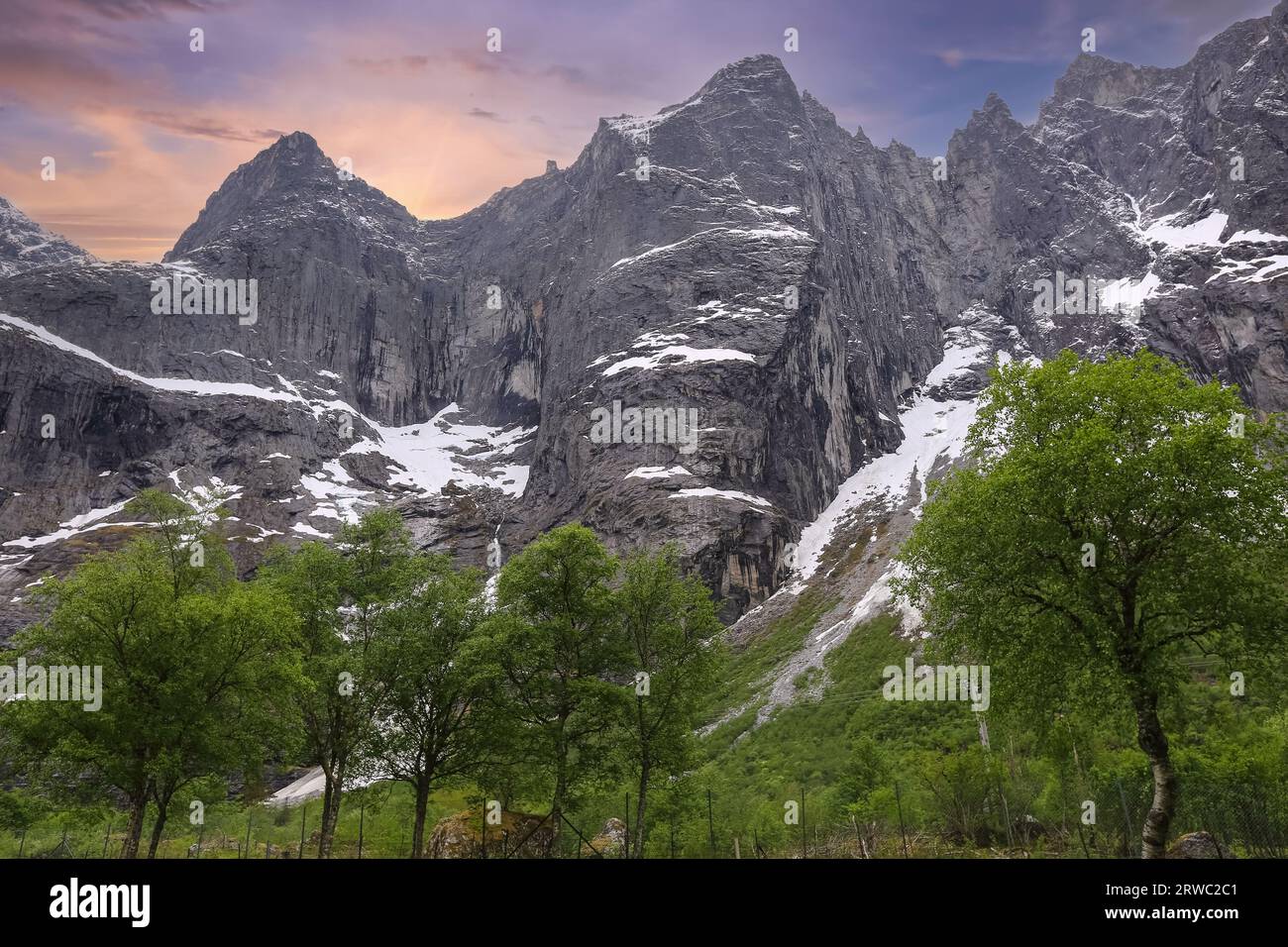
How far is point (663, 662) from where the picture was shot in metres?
30.7

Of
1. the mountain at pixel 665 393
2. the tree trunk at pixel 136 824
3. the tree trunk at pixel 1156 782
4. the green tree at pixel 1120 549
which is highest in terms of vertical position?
the mountain at pixel 665 393

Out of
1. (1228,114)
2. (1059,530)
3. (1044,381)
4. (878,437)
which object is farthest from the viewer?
(1228,114)

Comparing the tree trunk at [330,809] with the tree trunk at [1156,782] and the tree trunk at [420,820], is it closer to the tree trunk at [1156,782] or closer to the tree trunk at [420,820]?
the tree trunk at [420,820]

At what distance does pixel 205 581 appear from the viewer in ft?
97.9

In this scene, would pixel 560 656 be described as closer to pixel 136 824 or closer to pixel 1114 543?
pixel 136 824

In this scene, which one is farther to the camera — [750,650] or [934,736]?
[750,650]

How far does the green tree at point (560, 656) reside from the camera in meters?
28.9

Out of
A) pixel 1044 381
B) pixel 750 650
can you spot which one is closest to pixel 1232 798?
pixel 1044 381

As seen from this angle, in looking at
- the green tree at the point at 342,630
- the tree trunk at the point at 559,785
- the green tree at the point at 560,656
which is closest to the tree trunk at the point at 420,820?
the green tree at the point at 342,630

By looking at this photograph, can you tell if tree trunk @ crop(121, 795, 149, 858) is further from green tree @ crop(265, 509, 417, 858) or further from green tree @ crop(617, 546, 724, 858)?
green tree @ crop(617, 546, 724, 858)

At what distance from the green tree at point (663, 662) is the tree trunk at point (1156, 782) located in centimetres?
1510
